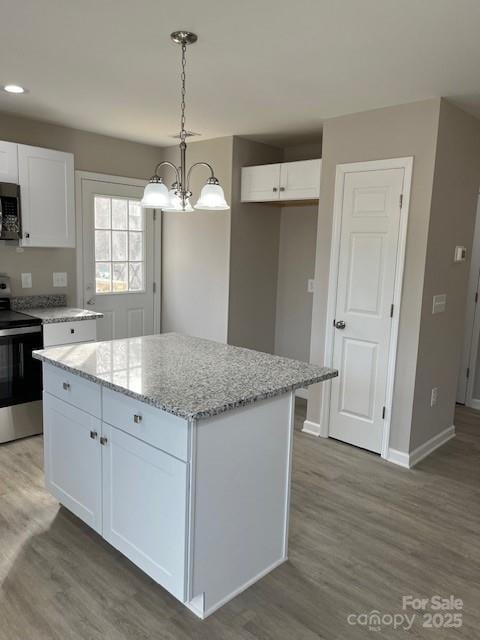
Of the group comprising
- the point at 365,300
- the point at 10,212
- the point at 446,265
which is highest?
the point at 10,212

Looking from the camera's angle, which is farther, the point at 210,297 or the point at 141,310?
the point at 141,310

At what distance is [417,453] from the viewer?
11.5 ft

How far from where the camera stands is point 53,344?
370 cm

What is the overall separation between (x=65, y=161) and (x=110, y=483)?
276 cm

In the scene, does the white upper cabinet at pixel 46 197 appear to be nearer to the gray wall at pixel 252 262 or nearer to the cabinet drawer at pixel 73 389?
the gray wall at pixel 252 262

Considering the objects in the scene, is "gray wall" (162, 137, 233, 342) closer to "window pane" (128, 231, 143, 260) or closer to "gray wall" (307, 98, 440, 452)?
"window pane" (128, 231, 143, 260)

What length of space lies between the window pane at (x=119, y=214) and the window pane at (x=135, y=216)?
0.06 m

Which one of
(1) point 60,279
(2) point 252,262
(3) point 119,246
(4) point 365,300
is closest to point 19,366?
(1) point 60,279

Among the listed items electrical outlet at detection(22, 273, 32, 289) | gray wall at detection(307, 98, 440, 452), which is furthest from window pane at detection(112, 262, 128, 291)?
gray wall at detection(307, 98, 440, 452)

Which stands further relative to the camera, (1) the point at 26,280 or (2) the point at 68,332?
(1) the point at 26,280

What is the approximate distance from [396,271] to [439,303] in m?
0.43

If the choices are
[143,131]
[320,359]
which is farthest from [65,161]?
[320,359]

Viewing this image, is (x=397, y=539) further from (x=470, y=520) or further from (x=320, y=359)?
(x=320, y=359)

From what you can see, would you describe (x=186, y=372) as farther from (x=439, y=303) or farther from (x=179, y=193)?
(x=439, y=303)
